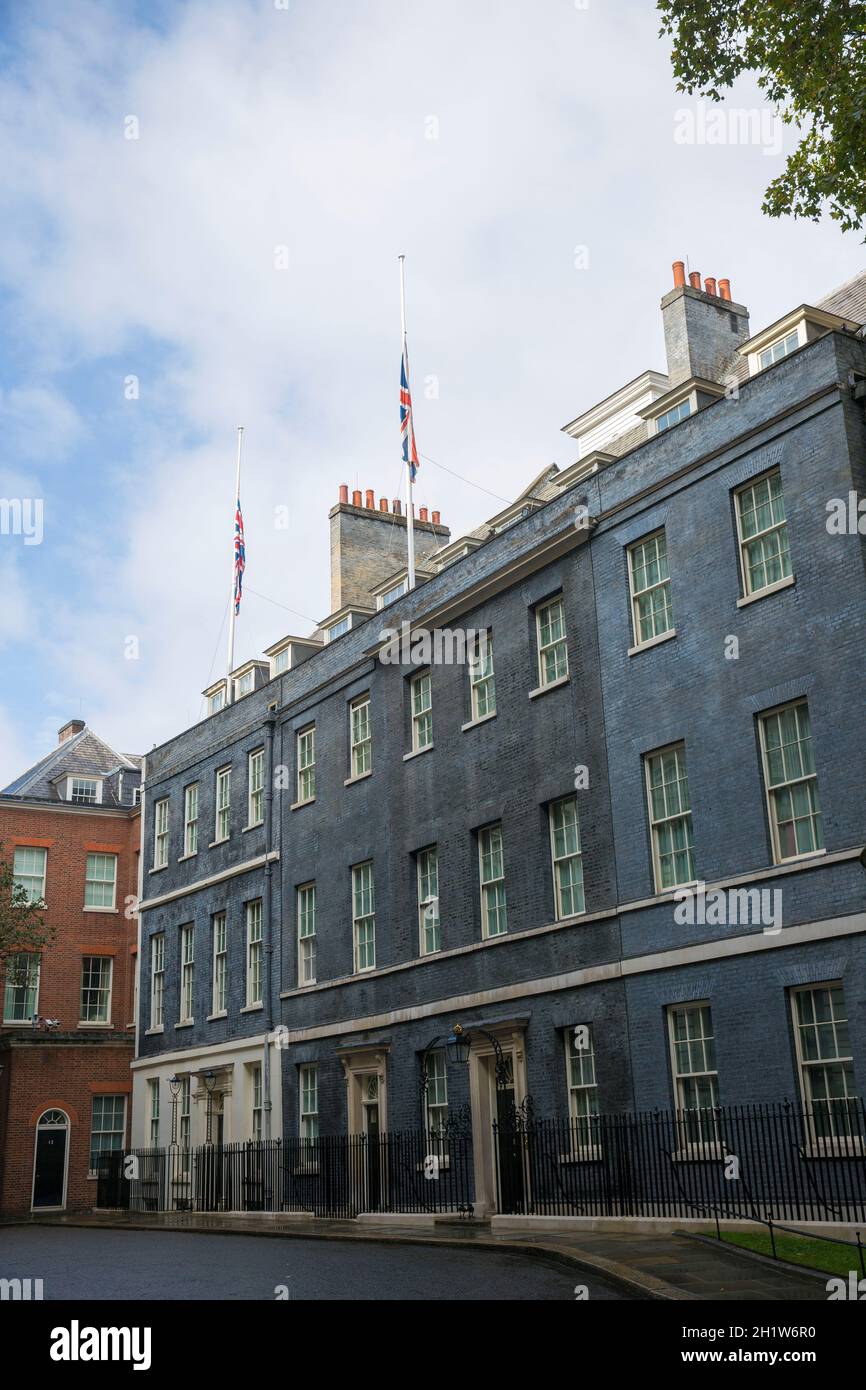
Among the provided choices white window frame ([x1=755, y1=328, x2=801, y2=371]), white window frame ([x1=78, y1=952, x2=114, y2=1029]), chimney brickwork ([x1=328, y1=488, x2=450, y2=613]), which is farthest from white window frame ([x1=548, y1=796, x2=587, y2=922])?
white window frame ([x1=78, y1=952, x2=114, y2=1029])

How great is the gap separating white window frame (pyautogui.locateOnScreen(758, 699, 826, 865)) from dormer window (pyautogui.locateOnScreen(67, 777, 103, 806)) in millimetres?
30816

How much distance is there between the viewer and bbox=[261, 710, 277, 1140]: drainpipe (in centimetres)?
3158

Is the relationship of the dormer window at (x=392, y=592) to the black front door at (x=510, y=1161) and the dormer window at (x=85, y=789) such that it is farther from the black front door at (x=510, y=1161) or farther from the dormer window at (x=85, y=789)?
the dormer window at (x=85, y=789)

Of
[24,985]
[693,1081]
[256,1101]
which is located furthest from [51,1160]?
[693,1081]

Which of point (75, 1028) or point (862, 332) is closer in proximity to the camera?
point (862, 332)

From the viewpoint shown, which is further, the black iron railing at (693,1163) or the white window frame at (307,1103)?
the white window frame at (307,1103)

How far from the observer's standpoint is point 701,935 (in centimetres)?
2006

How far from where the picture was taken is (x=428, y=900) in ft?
88.9

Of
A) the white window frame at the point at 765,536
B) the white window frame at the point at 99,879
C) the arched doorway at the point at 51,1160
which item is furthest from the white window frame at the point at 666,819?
the white window frame at the point at 99,879

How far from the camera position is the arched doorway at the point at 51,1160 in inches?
1497

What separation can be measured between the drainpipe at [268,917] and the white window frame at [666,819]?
13.9m
